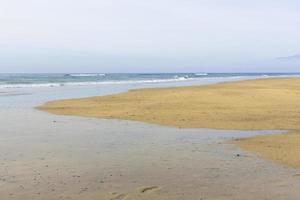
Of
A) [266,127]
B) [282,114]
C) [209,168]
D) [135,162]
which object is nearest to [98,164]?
[135,162]

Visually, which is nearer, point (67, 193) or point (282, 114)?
point (67, 193)

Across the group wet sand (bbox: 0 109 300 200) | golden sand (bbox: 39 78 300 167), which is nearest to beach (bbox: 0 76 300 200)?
wet sand (bbox: 0 109 300 200)

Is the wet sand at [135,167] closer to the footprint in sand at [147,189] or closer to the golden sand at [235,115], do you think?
the footprint in sand at [147,189]

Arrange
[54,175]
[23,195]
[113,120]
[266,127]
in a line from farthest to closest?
1. [113,120]
2. [266,127]
3. [54,175]
4. [23,195]

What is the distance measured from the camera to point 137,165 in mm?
9383

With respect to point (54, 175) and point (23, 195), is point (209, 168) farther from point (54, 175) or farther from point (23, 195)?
point (23, 195)

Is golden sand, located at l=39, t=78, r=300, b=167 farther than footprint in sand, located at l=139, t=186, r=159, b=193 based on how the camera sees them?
Yes

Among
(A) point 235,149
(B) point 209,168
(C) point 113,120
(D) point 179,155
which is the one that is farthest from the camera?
(C) point 113,120

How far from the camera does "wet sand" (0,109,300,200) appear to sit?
7398 mm

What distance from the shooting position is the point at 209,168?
359 inches

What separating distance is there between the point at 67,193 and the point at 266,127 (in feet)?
30.8

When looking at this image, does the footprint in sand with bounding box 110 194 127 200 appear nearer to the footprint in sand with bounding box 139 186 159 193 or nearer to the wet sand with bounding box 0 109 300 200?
the wet sand with bounding box 0 109 300 200

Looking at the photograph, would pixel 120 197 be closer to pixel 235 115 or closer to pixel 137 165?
pixel 137 165

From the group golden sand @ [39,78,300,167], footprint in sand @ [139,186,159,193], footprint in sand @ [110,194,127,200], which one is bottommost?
golden sand @ [39,78,300,167]
